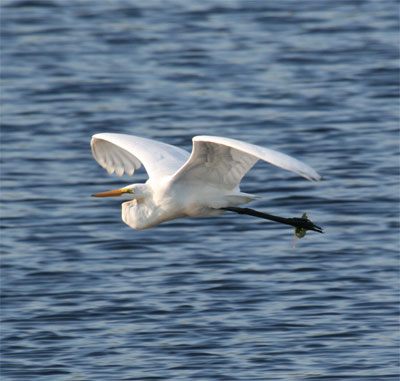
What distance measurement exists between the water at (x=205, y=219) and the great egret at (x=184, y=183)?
149 cm

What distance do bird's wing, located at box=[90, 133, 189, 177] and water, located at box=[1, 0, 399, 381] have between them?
170 cm

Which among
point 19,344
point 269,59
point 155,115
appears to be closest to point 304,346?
point 19,344

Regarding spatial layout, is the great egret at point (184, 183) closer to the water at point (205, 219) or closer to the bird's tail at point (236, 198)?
the bird's tail at point (236, 198)

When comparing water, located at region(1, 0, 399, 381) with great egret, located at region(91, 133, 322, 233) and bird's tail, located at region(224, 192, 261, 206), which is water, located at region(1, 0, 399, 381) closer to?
great egret, located at region(91, 133, 322, 233)

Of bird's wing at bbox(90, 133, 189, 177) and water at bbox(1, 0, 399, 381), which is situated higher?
bird's wing at bbox(90, 133, 189, 177)

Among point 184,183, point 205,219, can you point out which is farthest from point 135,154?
point 205,219

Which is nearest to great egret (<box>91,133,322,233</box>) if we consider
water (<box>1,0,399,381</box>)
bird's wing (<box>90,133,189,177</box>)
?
bird's wing (<box>90,133,189,177</box>)

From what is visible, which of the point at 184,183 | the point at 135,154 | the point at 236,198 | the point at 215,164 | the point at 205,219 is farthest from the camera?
the point at 205,219

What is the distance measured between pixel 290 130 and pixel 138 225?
8042 mm

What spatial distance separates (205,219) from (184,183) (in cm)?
486

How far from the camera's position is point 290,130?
57.9ft

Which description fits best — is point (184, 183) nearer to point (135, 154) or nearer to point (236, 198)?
point (236, 198)

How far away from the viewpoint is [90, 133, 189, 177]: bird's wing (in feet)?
32.8

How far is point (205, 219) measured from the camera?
47.0 ft
